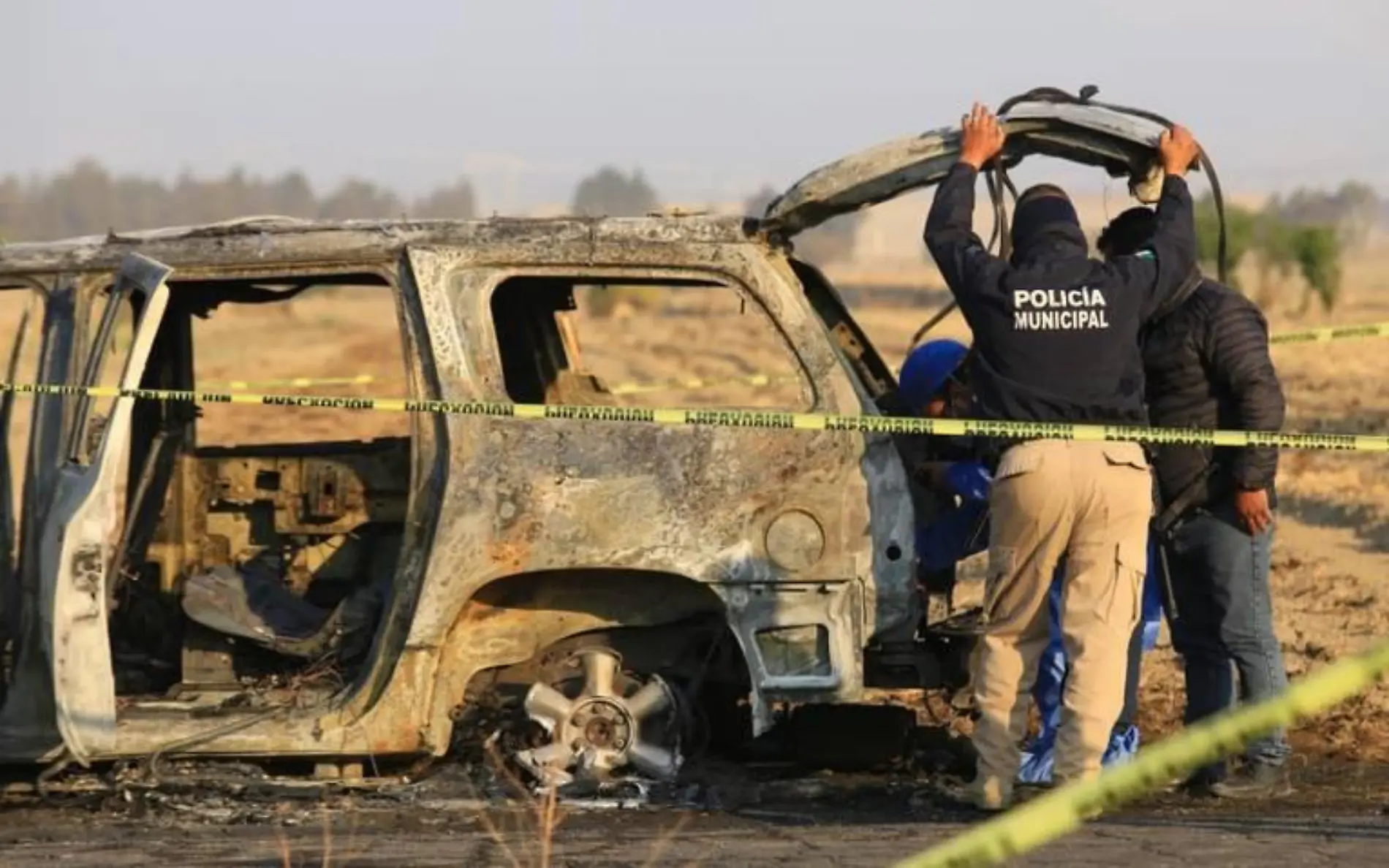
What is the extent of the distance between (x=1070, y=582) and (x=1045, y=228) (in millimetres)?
982

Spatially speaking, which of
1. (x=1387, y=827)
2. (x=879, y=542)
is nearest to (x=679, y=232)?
(x=879, y=542)

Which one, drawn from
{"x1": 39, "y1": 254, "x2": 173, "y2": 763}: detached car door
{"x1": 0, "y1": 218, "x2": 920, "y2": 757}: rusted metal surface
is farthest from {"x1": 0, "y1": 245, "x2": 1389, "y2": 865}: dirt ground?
{"x1": 39, "y1": 254, "x2": 173, "y2": 763}: detached car door

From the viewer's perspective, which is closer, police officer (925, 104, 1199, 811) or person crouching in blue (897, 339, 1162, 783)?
police officer (925, 104, 1199, 811)

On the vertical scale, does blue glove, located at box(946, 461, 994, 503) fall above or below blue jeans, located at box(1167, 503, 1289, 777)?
above

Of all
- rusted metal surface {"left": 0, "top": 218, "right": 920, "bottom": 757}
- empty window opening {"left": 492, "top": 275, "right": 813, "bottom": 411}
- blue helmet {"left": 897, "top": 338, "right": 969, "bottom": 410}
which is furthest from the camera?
empty window opening {"left": 492, "top": 275, "right": 813, "bottom": 411}

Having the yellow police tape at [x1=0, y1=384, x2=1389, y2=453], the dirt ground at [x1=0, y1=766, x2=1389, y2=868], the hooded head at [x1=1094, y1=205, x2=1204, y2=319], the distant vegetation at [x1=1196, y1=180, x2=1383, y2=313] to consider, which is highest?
the distant vegetation at [x1=1196, y1=180, x2=1383, y2=313]

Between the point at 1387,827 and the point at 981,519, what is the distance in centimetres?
146

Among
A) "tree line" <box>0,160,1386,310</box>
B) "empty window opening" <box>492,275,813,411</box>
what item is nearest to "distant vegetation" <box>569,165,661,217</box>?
"tree line" <box>0,160,1386,310</box>

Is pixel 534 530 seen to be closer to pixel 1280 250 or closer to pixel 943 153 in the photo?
pixel 943 153

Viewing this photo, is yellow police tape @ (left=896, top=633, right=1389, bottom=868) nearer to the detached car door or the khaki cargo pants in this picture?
the khaki cargo pants

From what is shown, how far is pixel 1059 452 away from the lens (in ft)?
21.1

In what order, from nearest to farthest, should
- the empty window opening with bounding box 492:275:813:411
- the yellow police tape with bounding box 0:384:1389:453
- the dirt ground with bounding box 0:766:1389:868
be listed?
the dirt ground with bounding box 0:766:1389:868, the yellow police tape with bounding box 0:384:1389:453, the empty window opening with bounding box 492:275:813:411

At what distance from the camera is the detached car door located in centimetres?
677

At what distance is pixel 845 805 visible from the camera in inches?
273
